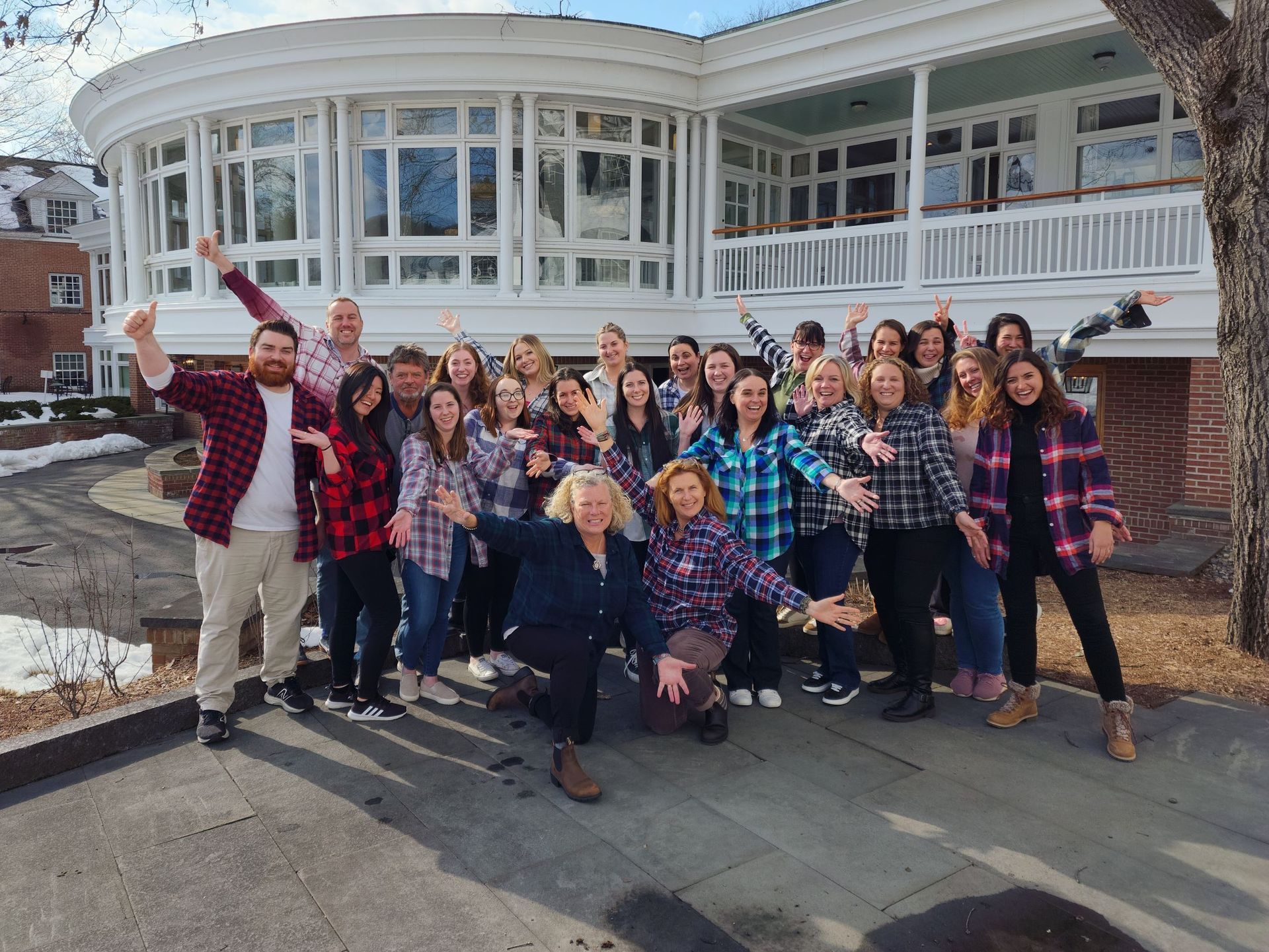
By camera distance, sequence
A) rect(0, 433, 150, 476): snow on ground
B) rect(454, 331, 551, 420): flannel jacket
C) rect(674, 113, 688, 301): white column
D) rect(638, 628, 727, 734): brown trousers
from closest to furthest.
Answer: rect(638, 628, 727, 734): brown trousers, rect(454, 331, 551, 420): flannel jacket, rect(674, 113, 688, 301): white column, rect(0, 433, 150, 476): snow on ground

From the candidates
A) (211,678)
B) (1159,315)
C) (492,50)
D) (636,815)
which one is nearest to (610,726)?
(636,815)

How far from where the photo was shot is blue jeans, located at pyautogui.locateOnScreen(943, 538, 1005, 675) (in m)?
4.72

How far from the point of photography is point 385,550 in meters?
4.60

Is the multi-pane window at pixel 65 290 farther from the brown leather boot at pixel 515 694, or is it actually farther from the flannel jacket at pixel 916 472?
the flannel jacket at pixel 916 472

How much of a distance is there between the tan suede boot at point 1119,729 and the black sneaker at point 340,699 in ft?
12.2

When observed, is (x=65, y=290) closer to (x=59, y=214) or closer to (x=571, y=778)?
(x=59, y=214)

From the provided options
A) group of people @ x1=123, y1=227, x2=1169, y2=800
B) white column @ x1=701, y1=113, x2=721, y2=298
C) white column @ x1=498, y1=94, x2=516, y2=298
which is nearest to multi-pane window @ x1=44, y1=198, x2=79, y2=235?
white column @ x1=498, y1=94, x2=516, y2=298

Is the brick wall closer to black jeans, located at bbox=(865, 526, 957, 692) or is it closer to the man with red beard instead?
the man with red beard

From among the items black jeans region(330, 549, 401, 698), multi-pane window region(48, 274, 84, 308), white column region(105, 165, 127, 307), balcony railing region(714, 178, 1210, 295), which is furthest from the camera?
multi-pane window region(48, 274, 84, 308)

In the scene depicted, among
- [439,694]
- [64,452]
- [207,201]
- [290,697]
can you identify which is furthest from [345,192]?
[64,452]

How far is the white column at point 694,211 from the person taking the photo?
13039mm

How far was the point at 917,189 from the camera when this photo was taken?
437 inches

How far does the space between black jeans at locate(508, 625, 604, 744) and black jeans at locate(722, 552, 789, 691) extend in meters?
0.88

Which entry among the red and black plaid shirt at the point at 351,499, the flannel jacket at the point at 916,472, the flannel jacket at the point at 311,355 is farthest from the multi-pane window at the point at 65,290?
the flannel jacket at the point at 916,472
